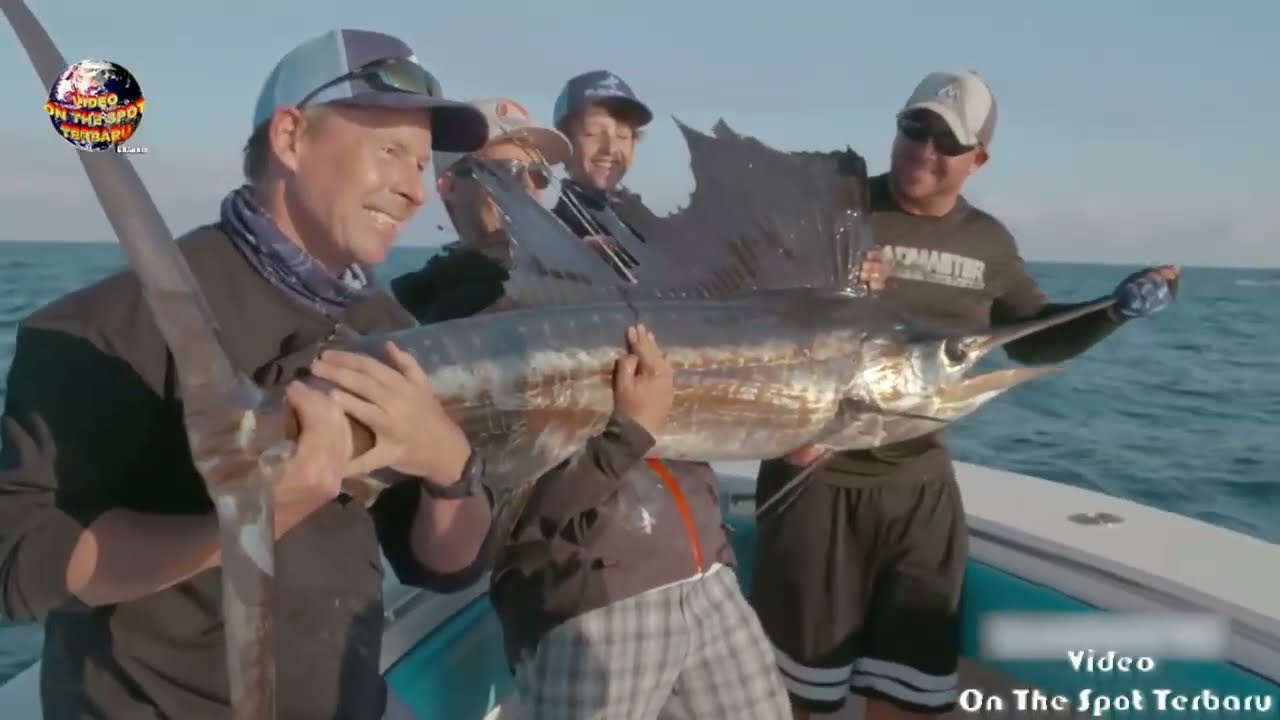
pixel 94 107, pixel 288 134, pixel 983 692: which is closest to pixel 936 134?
pixel 983 692

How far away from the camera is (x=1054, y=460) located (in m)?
8.12

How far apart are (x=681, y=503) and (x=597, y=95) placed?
43.2 inches

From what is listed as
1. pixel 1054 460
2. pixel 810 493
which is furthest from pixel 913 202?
pixel 1054 460

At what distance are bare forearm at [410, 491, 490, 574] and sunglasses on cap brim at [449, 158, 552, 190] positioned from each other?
75 cm

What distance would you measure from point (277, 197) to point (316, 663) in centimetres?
65

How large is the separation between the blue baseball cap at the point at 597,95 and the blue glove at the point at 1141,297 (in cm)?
127

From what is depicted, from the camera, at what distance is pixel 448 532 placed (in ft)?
5.25

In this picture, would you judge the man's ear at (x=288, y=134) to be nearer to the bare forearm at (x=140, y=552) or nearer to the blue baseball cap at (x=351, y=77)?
the blue baseball cap at (x=351, y=77)

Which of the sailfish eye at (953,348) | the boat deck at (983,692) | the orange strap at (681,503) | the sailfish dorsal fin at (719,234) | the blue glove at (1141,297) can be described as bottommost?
the boat deck at (983,692)

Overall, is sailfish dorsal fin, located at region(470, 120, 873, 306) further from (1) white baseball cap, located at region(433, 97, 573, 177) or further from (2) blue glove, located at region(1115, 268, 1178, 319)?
(2) blue glove, located at region(1115, 268, 1178, 319)

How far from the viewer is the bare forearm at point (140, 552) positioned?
3.92ft

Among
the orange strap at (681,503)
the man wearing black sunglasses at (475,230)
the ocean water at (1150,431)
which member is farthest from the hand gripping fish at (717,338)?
the ocean water at (1150,431)

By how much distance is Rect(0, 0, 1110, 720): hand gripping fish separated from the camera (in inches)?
67.8
